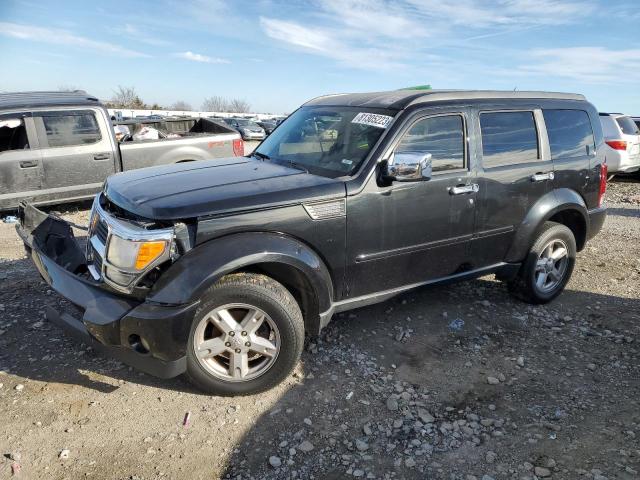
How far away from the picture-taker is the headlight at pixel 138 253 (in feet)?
8.99

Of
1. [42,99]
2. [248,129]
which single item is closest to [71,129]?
[42,99]

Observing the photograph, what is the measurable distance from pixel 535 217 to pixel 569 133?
0.98m

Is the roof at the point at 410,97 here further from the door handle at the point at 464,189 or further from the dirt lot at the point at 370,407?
the dirt lot at the point at 370,407

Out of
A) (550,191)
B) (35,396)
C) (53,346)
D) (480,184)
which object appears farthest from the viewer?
(550,191)

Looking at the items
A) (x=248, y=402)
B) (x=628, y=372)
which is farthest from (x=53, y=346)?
(x=628, y=372)

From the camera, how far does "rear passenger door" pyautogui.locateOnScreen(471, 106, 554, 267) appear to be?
3.95 metres

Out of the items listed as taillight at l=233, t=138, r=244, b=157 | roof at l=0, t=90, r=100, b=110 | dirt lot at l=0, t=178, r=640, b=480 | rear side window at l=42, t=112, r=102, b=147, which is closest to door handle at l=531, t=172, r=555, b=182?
dirt lot at l=0, t=178, r=640, b=480

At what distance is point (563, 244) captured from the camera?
4.63m

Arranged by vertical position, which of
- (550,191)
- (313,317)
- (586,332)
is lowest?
(586,332)

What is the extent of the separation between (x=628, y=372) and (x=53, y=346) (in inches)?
171

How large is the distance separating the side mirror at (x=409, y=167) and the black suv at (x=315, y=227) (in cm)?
1

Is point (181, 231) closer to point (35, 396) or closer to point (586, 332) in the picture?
point (35, 396)

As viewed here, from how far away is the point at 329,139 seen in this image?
3.81m

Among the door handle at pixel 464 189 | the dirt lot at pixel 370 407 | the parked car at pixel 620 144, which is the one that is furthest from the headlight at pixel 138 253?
the parked car at pixel 620 144
